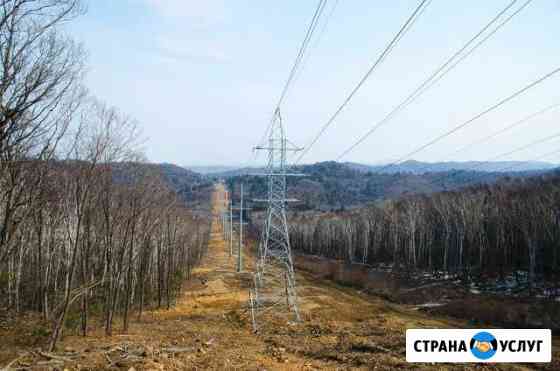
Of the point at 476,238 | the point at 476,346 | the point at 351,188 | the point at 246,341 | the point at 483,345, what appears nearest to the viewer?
the point at 476,346

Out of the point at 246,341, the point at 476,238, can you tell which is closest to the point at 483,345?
the point at 246,341

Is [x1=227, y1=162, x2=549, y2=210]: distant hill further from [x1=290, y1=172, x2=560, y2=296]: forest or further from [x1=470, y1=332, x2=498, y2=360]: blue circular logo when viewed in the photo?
[x1=470, y1=332, x2=498, y2=360]: blue circular logo

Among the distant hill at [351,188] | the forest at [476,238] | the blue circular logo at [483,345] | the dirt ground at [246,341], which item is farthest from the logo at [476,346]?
the distant hill at [351,188]

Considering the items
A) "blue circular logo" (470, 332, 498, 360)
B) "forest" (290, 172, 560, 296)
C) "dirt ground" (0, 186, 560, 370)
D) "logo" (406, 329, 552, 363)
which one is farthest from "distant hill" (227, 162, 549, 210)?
"blue circular logo" (470, 332, 498, 360)

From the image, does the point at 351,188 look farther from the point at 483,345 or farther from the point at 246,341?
the point at 483,345

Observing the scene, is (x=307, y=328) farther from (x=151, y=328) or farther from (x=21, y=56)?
(x=21, y=56)

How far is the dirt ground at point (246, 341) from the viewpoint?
11.4m

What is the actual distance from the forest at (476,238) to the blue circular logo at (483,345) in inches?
768

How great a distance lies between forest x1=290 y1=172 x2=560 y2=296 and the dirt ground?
49.8 ft

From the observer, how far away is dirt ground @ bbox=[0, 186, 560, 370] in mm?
11375

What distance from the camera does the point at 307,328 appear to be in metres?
18.9

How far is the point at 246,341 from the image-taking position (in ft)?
52.6

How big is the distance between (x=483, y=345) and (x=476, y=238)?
34407 millimetres

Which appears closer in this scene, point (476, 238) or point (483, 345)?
point (483, 345)
